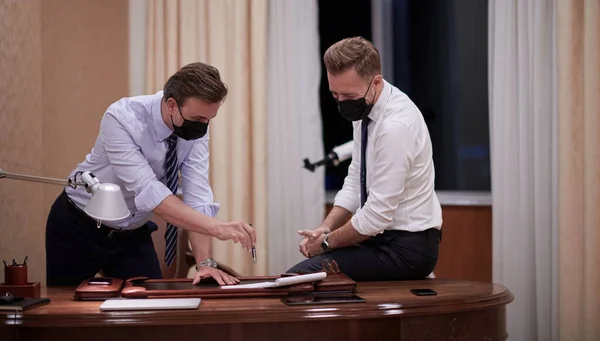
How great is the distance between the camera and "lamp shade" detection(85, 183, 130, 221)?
81.3 inches

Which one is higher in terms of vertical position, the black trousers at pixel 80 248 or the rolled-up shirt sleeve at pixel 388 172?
the rolled-up shirt sleeve at pixel 388 172

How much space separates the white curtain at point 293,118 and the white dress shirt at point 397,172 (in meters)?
1.85

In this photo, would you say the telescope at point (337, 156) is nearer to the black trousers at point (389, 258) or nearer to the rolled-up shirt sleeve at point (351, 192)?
the rolled-up shirt sleeve at point (351, 192)

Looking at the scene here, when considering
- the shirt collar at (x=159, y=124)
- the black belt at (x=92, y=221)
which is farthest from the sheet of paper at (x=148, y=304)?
the shirt collar at (x=159, y=124)

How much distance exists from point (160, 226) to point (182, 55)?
133 cm

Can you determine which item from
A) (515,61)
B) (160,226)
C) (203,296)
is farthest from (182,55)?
(203,296)

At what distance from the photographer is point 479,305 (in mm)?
2311

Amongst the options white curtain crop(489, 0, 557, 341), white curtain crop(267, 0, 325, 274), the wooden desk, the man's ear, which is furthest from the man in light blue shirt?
white curtain crop(489, 0, 557, 341)

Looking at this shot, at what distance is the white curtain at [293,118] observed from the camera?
4.70 m

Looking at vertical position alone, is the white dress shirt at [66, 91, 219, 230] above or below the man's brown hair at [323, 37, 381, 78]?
below

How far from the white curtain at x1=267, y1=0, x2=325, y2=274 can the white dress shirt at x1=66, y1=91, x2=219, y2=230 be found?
185cm

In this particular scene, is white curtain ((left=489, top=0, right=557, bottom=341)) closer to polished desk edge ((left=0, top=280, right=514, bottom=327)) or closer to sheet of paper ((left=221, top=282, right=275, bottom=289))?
polished desk edge ((left=0, top=280, right=514, bottom=327))

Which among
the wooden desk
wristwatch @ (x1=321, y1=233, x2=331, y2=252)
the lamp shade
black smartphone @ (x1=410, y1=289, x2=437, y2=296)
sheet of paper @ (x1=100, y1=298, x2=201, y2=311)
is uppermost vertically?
the lamp shade

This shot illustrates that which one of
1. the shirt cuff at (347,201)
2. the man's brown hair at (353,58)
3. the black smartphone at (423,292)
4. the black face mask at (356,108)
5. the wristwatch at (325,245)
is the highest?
the man's brown hair at (353,58)
